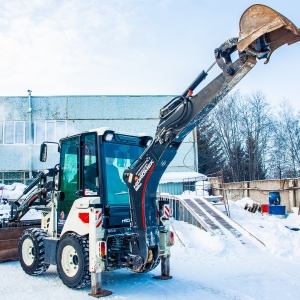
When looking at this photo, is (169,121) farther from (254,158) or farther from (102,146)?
(254,158)

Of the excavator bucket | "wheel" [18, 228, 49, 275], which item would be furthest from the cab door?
the excavator bucket

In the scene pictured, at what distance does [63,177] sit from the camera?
8.70 meters

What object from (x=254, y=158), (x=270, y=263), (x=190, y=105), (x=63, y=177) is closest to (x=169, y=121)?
(x=190, y=105)

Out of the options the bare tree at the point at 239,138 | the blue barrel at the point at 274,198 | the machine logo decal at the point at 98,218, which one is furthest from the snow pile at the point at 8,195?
the bare tree at the point at 239,138

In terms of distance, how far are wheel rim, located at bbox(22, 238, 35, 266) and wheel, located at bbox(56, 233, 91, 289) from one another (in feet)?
4.38

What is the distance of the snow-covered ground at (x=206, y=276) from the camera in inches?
290

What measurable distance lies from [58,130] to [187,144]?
28.1 ft

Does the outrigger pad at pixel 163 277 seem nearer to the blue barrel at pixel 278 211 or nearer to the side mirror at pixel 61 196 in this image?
the side mirror at pixel 61 196

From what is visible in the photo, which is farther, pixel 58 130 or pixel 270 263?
pixel 58 130

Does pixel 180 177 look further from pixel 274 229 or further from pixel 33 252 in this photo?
pixel 33 252

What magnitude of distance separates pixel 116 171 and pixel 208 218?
735cm

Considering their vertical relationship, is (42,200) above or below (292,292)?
above

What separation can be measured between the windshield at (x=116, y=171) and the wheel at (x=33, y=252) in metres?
2.07

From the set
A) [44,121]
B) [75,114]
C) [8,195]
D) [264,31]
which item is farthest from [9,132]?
[264,31]
